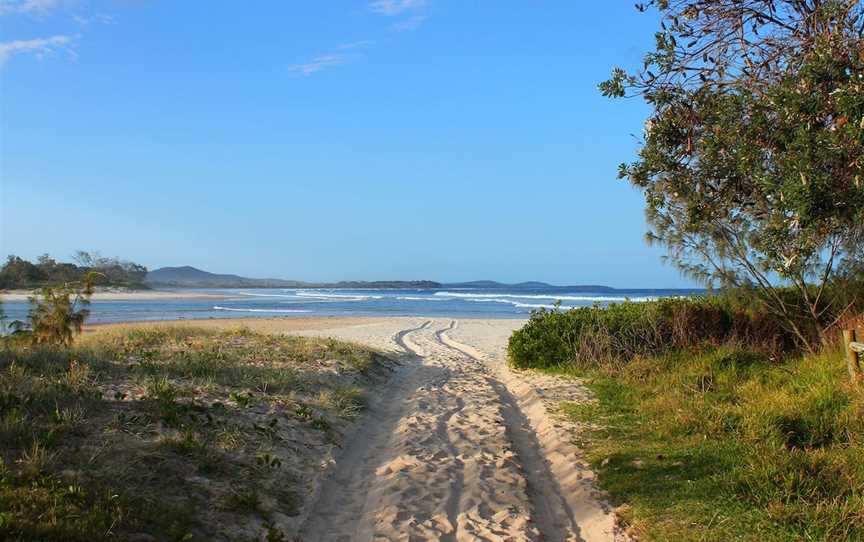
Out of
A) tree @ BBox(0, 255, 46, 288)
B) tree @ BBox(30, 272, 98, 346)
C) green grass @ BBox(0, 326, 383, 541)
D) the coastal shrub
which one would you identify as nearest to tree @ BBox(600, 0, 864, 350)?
the coastal shrub

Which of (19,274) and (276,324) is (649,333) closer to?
(276,324)

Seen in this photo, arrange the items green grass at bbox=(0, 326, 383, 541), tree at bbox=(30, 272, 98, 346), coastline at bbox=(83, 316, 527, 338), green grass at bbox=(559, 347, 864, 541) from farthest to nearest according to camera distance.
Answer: coastline at bbox=(83, 316, 527, 338) → tree at bbox=(30, 272, 98, 346) → green grass at bbox=(559, 347, 864, 541) → green grass at bbox=(0, 326, 383, 541)

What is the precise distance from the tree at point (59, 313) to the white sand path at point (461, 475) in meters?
5.99

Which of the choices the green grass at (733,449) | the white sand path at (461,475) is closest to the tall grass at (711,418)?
the green grass at (733,449)

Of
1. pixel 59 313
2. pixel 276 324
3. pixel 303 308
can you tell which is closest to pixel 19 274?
pixel 303 308

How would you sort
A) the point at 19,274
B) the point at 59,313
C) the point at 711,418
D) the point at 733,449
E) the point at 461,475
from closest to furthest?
the point at 461,475 < the point at 733,449 < the point at 711,418 < the point at 59,313 < the point at 19,274

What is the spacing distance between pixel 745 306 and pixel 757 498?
792cm

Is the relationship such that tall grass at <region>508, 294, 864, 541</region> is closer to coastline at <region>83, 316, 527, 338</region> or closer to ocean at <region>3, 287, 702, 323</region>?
ocean at <region>3, 287, 702, 323</region>

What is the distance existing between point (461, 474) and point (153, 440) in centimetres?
296

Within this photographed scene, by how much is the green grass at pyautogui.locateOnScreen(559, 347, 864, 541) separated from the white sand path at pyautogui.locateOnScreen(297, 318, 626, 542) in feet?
1.38

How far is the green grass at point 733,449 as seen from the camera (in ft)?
16.9

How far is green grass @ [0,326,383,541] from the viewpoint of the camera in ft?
14.6

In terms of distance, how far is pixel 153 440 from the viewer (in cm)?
602

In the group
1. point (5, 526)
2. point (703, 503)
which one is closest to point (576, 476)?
point (703, 503)
